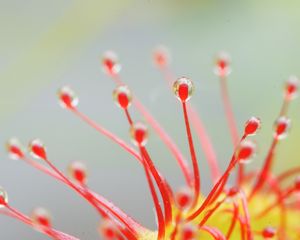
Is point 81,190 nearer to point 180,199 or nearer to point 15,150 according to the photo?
point 15,150

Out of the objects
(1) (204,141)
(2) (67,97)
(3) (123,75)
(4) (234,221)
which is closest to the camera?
(4) (234,221)

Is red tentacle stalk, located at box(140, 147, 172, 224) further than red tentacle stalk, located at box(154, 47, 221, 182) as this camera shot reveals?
No

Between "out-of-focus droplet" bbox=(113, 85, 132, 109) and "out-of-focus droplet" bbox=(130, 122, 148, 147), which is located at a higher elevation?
"out-of-focus droplet" bbox=(113, 85, 132, 109)

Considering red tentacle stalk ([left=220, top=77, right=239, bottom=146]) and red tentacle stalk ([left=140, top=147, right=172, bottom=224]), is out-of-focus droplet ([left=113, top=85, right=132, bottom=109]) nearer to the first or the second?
red tentacle stalk ([left=140, top=147, right=172, bottom=224])

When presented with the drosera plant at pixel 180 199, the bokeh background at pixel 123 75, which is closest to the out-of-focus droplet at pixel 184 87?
the drosera plant at pixel 180 199

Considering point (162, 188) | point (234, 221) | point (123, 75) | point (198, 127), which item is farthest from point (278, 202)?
point (123, 75)

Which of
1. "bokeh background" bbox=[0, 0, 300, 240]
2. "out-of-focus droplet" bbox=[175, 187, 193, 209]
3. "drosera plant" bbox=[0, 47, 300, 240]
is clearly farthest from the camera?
"bokeh background" bbox=[0, 0, 300, 240]

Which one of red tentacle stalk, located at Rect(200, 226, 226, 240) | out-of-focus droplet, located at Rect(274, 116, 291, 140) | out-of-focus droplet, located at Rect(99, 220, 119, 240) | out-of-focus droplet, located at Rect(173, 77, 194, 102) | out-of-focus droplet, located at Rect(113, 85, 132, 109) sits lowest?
red tentacle stalk, located at Rect(200, 226, 226, 240)

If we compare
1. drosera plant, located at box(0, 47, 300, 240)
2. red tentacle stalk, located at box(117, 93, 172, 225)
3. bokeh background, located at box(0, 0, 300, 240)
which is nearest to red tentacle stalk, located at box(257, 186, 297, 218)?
drosera plant, located at box(0, 47, 300, 240)
